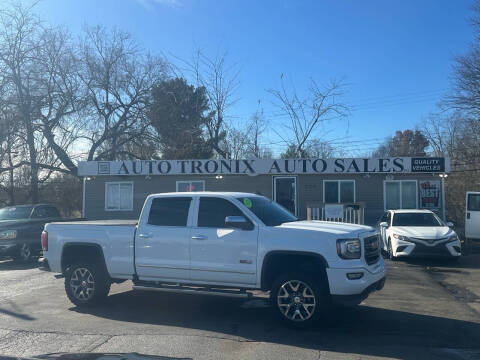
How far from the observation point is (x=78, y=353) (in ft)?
18.0

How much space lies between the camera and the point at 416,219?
45.1 feet

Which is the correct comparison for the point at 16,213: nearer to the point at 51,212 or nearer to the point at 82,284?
the point at 51,212

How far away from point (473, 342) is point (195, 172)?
543 inches

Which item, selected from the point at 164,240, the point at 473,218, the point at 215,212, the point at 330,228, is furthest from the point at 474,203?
the point at 164,240

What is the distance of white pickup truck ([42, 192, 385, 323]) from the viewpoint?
20.6 feet

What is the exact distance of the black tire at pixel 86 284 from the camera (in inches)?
306

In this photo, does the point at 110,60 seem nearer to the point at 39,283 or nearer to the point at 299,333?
the point at 39,283

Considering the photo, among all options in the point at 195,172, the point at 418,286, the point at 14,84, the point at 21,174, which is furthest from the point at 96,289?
the point at 21,174

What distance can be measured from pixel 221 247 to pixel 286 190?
12013mm

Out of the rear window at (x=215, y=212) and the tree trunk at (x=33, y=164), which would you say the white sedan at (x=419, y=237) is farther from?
the tree trunk at (x=33, y=164)

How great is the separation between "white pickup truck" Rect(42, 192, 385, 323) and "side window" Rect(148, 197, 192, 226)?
0.02 metres

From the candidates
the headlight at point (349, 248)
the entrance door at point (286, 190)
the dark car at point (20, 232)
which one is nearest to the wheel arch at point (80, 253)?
the headlight at point (349, 248)

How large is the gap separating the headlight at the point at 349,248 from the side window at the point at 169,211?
98.0 inches

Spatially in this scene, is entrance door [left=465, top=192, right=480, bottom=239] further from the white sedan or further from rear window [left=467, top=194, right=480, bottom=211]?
the white sedan
